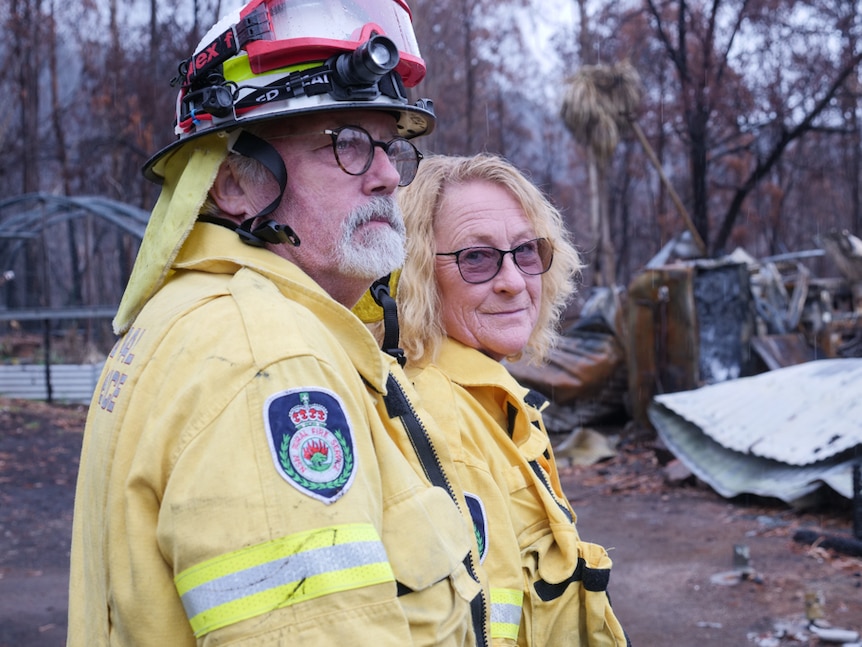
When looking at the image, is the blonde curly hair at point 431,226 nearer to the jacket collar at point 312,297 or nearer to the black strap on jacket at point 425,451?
the black strap on jacket at point 425,451

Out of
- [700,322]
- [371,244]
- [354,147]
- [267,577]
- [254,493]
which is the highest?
[354,147]

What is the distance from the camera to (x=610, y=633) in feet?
8.13

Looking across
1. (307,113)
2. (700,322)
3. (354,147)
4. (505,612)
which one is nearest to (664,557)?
(700,322)

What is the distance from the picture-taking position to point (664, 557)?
684cm

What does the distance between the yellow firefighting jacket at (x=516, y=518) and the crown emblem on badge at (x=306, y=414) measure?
0.93 metres

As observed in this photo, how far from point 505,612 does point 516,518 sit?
1.03 ft

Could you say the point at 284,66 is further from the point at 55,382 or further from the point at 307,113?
the point at 55,382

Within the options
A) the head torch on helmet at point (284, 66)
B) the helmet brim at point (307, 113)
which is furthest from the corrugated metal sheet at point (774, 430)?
the head torch on helmet at point (284, 66)

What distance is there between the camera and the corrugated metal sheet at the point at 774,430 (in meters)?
7.47

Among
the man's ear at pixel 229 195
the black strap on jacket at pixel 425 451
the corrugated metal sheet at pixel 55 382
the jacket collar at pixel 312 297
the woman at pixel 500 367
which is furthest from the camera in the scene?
the corrugated metal sheet at pixel 55 382

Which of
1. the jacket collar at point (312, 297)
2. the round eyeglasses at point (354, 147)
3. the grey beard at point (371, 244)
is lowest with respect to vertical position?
the jacket collar at point (312, 297)

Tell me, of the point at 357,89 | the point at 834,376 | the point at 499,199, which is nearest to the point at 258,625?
the point at 357,89

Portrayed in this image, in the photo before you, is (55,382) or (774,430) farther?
(55,382)

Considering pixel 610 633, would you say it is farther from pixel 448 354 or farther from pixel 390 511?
pixel 390 511
